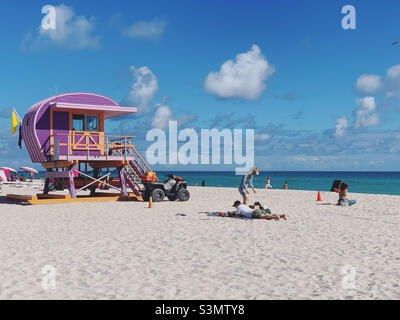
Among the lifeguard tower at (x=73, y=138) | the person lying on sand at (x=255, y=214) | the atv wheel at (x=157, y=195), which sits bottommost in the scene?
the person lying on sand at (x=255, y=214)

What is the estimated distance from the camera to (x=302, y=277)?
7012 mm

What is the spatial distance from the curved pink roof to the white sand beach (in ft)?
29.2

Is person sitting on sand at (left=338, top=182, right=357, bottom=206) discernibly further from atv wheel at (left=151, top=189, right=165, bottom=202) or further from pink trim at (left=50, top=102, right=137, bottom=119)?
pink trim at (left=50, top=102, right=137, bottom=119)

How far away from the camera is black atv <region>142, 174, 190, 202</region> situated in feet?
76.5

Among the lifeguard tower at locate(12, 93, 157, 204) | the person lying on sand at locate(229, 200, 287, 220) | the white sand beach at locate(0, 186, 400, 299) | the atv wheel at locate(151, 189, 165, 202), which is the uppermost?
the lifeguard tower at locate(12, 93, 157, 204)

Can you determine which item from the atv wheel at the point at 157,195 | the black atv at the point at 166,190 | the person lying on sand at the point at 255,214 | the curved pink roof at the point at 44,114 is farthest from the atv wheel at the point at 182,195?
the person lying on sand at the point at 255,214

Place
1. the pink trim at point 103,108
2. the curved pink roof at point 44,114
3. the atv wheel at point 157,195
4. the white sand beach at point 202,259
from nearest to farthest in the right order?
1. the white sand beach at point 202,259
2. the pink trim at point 103,108
3. the curved pink roof at point 44,114
4. the atv wheel at point 157,195

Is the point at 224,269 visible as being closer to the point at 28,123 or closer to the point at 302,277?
the point at 302,277

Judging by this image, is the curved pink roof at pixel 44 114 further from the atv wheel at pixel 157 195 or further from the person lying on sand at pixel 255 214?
the person lying on sand at pixel 255 214

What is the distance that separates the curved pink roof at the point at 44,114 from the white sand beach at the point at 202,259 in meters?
8.89

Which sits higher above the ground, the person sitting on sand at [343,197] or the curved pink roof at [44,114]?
the curved pink roof at [44,114]

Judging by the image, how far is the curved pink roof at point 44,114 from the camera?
883 inches

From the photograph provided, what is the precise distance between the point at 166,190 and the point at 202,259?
15.7 meters

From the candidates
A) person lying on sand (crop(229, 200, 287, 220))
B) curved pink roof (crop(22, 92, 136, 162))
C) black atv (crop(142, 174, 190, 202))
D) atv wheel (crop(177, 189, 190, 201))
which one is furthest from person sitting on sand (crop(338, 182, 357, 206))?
curved pink roof (crop(22, 92, 136, 162))
